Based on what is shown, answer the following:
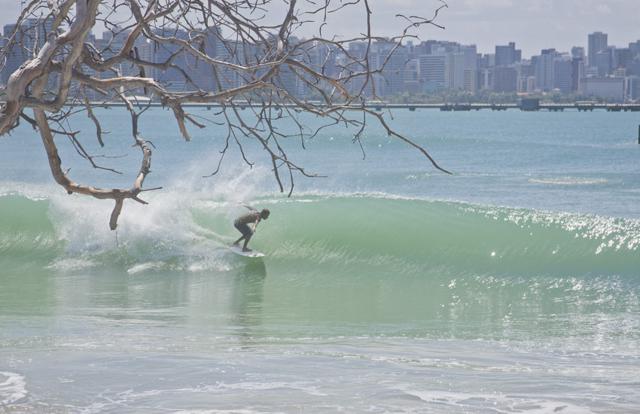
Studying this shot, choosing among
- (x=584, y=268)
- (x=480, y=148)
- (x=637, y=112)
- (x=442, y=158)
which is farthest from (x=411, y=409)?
(x=637, y=112)

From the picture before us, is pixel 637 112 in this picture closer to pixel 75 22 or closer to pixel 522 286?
pixel 522 286

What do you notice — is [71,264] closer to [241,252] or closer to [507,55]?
[241,252]

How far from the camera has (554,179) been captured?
Result: 36.7m

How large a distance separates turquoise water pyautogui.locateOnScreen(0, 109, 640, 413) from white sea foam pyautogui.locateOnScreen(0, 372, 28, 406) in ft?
0.10

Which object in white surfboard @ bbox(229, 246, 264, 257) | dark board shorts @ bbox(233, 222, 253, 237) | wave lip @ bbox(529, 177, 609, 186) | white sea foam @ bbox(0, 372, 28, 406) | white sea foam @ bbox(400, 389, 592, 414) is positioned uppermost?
white sea foam @ bbox(0, 372, 28, 406)

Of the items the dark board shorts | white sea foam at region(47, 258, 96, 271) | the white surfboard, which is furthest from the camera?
the dark board shorts

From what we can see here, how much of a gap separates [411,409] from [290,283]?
10008mm

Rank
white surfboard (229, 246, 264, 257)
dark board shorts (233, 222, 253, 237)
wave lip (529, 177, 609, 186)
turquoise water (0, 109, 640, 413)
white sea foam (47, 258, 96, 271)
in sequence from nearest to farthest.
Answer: turquoise water (0, 109, 640, 413)
white sea foam (47, 258, 96, 271)
white surfboard (229, 246, 264, 257)
dark board shorts (233, 222, 253, 237)
wave lip (529, 177, 609, 186)

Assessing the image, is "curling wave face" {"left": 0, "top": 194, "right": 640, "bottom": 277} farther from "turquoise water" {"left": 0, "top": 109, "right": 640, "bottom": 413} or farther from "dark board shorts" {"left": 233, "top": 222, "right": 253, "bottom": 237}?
"dark board shorts" {"left": 233, "top": 222, "right": 253, "bottom": 237}

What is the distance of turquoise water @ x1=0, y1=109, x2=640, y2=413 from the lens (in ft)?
23.7

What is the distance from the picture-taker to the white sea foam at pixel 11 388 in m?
6.82

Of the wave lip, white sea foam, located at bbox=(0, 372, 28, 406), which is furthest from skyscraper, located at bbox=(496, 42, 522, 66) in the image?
white sea foam, located at bbox=(0, 372, 28, 406)

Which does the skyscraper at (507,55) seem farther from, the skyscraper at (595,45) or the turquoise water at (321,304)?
the turquoise water at (321,304)

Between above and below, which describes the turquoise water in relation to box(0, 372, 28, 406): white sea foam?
below
